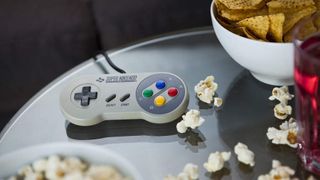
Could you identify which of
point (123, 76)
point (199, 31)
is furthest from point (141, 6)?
point (123, 76)

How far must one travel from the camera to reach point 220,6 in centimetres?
84

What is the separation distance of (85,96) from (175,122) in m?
0.14

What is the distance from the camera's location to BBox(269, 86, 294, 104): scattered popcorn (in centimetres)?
82

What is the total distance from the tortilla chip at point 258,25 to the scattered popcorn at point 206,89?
0.36ft

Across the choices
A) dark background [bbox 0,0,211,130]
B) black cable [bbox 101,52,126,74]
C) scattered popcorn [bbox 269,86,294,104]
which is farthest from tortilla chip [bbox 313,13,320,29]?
dark background [bbox 0,0,211,130]

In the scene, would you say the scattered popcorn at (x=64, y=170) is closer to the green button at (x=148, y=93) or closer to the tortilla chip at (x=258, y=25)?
the green button at (x=148, y=93)

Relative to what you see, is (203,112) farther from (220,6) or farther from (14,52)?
(14,52)

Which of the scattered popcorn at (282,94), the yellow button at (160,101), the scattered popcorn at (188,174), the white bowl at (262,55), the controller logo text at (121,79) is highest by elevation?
the white bowl at (262,55)

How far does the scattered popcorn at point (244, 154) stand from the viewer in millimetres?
753

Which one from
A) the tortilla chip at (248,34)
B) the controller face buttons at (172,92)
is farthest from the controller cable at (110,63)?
the tortilla chip at (248,34)

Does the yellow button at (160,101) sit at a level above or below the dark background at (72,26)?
above

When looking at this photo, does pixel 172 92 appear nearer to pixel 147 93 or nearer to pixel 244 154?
pixel 147 93

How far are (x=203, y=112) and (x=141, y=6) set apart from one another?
0.46 meters

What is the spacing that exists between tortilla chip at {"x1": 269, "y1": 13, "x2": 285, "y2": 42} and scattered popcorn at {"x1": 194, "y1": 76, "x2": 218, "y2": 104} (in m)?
0.13
